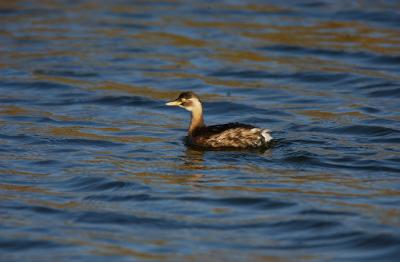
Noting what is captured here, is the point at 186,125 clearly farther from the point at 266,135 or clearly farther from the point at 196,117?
the point at 266,135

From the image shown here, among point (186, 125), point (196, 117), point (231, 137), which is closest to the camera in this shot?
point (231, 137)

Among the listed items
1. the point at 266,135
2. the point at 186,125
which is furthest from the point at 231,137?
the point at 186,125

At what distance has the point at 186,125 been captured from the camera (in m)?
14.7

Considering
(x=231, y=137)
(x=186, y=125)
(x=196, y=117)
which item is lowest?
(x=186, y=125)

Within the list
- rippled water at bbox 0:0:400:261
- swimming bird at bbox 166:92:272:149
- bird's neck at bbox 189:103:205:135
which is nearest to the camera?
rippled water at bbox 0:0:400:261

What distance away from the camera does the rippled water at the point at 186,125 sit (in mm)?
9148

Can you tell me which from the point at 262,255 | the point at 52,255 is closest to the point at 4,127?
the point at 52,255

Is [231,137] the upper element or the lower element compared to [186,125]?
upper

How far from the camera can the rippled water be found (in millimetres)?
9148

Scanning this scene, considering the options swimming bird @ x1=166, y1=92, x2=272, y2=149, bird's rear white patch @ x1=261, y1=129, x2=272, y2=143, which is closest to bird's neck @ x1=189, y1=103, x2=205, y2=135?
swimming bird @ x1=166, y1=92, x2=272, y2=149

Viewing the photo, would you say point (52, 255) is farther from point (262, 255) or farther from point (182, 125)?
point (182, 125)

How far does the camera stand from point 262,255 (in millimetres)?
8547

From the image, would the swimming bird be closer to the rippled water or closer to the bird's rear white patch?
the bird's rear white patch

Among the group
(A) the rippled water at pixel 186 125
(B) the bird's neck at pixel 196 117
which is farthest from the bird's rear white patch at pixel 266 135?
(B) the bird's neck at pixel 196 117
